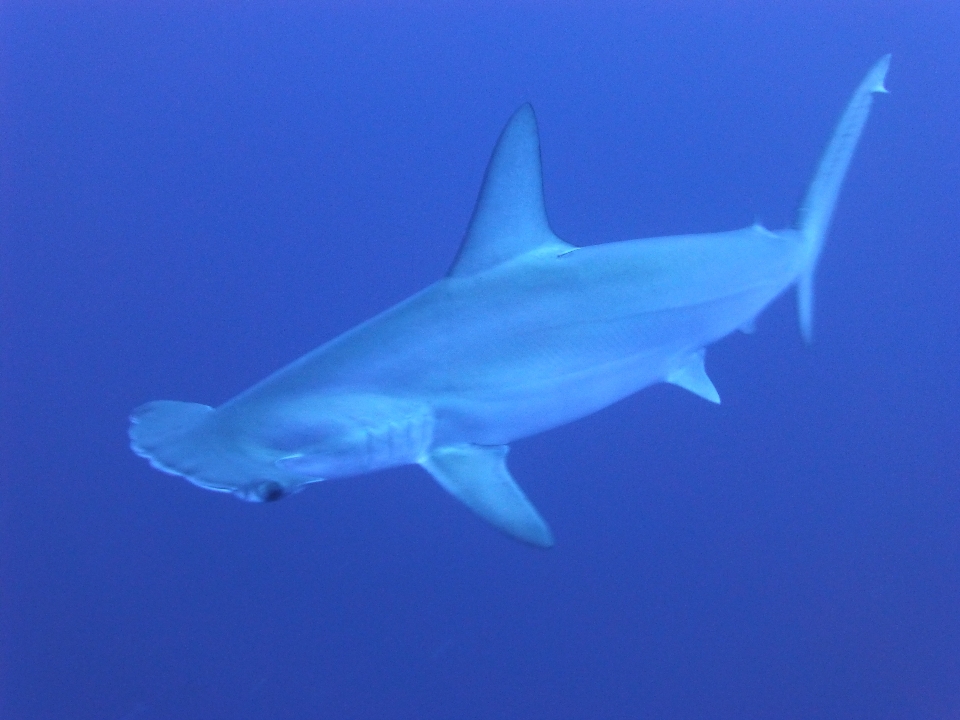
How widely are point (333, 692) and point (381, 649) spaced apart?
40 cm

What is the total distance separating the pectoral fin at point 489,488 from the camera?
2.62m

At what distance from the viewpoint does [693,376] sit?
11.5 ft

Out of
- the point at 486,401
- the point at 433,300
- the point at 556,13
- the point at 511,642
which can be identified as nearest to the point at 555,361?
the point at 486,401

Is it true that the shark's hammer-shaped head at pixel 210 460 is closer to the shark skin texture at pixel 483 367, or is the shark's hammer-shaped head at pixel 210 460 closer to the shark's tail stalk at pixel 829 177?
the shark skin texture at pixel 483 367

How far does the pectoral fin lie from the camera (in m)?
2.62

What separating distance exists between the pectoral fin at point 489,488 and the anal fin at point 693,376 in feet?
3.10

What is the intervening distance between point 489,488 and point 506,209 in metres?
1.04

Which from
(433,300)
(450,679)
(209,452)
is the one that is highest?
(433,300)

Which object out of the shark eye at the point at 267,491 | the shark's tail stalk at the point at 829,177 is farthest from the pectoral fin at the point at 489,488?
the shark's tail stalk at the point at 829,177

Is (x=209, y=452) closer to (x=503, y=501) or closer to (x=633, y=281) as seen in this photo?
(x=503, y=501)

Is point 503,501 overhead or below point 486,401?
below

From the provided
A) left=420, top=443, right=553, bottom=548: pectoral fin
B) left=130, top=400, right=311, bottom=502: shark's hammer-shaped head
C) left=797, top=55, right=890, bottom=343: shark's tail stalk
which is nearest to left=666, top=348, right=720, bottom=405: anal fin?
left=797, top=55, right=890, bottom=343: shark's tail stalk

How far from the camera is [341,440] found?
2.58 m

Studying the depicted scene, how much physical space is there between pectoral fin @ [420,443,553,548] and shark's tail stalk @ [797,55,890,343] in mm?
1912
